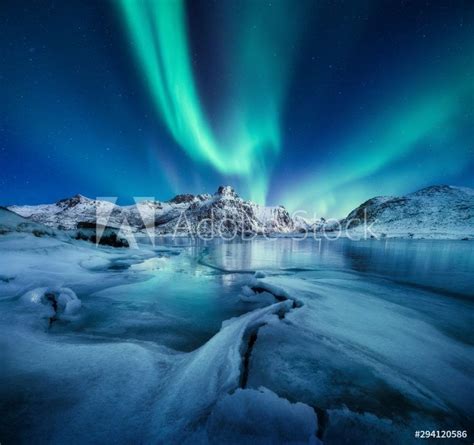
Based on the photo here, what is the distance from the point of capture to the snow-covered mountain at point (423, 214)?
74.4 metres

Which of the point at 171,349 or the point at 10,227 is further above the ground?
the point at 10,227

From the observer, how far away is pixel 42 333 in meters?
2.85

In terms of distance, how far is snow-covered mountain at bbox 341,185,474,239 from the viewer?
74438mm

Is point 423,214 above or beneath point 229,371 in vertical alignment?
above

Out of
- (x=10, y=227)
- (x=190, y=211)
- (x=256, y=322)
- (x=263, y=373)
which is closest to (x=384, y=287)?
(x=256, y=322)

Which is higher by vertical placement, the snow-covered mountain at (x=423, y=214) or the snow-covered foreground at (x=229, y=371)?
the snow-covered mountain at (x=423, y=214)

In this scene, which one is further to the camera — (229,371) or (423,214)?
(423,214)

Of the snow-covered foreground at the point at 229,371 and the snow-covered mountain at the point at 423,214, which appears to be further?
the snow-covered mountain at the point at 423,214

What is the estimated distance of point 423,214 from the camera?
90.5 m

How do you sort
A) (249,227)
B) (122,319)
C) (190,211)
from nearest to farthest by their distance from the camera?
(122,319) → (249,227) → (190,211)

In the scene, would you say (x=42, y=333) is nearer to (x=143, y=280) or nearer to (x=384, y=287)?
(x=143, y=280)

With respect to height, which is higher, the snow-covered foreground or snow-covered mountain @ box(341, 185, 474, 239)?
snow-covered mountain @ box(341, 185, 474, 239)

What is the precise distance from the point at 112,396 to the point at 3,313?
9.73ft

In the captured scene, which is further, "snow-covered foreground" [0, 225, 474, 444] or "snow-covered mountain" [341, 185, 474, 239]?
"snow-covered mountain" [341, 185, 474, 239]
